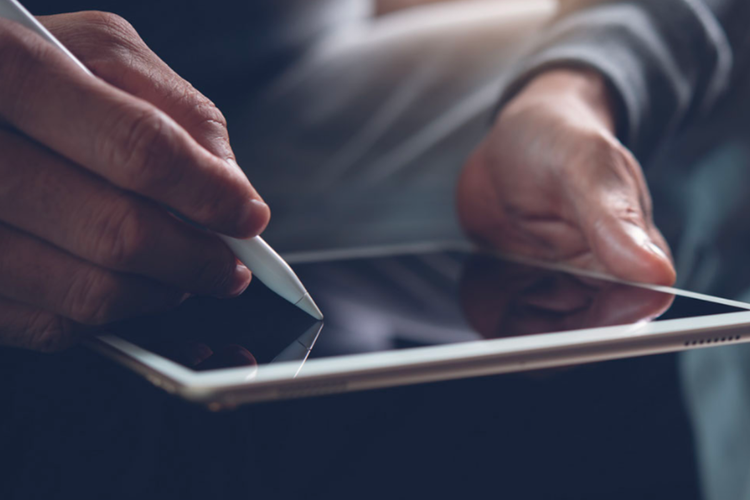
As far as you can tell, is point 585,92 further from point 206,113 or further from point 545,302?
point 206,113

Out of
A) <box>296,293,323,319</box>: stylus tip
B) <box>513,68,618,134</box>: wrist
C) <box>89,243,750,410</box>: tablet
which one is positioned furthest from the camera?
<box>513,68,618,134</box>: wrist

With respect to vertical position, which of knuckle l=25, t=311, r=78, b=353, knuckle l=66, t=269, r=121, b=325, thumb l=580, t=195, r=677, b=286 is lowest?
knuckle l=25, t=311, r=78, b=353

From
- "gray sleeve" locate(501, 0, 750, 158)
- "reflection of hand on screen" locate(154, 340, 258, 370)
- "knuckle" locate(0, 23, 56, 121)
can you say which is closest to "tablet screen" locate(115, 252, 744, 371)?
"reflection of hand on screen" locate(154, 340, 258, 370)

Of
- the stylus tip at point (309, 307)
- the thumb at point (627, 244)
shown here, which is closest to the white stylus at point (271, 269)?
the stylus tip at point (309, 307)

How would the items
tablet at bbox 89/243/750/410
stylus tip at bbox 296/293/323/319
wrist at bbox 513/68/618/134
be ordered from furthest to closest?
wrist at bbox 513/68/618/134 < stylus tip at bbox 296/293/323/319 < tablet at bbox 89/243/750/410

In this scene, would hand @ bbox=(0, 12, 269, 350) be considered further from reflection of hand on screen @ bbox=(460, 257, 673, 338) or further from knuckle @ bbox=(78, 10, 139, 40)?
reflection of hand on screen @ bbox=(460, 257, 673, 338)

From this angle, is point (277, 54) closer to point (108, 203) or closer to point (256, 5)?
point (256, 5)

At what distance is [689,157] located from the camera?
73cm

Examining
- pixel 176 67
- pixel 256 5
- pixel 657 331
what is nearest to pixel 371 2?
pixel 256 5

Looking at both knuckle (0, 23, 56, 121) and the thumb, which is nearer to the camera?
knuckle (0, 23, 56, 121)

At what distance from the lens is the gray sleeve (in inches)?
24.0

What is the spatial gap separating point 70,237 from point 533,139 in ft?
1.40

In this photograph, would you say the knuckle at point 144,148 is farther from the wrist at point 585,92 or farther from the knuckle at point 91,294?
the wrist at point 585,92

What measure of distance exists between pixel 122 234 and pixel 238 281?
75mm
